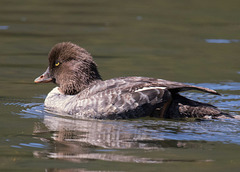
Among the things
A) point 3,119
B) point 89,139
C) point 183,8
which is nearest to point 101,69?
point 3,119

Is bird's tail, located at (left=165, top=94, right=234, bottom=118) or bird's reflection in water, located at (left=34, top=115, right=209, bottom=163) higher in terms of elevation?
bird's tail, located at (left=165, top=94, right=234, bottom=118)

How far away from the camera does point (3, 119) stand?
345 inches

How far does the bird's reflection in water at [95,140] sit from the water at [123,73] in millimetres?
12

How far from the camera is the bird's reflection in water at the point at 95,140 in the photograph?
6.75 metres

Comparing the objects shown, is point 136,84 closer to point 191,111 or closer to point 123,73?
point 191,111

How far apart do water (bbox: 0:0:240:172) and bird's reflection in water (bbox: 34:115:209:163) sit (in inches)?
0.5

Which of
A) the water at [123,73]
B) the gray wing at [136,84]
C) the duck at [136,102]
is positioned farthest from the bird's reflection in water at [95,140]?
the gray wing at [136,84]

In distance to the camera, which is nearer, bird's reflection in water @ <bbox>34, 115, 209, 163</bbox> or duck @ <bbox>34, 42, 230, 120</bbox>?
bird's reflection in water @ <bbox>34, 115, 209, 163</bbox>

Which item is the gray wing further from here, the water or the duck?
the water

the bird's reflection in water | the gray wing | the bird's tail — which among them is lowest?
the bird's reflection in water

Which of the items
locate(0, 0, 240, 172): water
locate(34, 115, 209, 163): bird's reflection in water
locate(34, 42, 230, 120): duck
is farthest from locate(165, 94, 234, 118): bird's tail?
locate(34, 115, 209, 163): bird's reflection in water

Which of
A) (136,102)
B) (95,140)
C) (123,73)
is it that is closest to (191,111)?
(136,102)

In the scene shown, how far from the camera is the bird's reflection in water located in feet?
22.1

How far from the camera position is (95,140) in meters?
7.49
